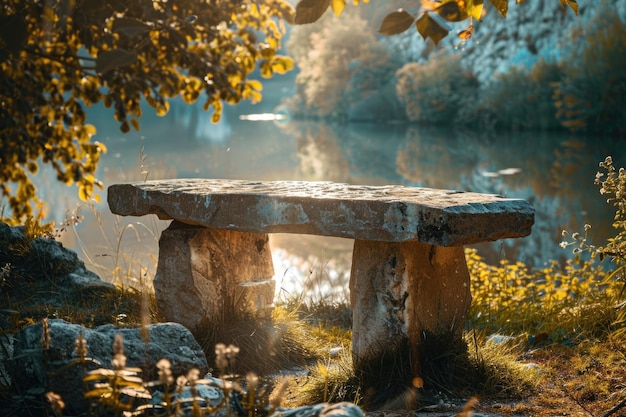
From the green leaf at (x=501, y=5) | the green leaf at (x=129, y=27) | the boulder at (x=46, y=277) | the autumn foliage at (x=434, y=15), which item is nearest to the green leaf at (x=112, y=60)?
the green leaf at (x=129, y=27)

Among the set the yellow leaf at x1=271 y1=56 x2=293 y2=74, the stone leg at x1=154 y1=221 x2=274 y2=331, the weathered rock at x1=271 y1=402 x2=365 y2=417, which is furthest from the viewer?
the yellow leaf at x1=271 y1=56 x2=293 y2=74

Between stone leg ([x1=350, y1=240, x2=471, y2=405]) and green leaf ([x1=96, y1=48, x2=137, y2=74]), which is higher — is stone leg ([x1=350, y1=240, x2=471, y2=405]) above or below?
below

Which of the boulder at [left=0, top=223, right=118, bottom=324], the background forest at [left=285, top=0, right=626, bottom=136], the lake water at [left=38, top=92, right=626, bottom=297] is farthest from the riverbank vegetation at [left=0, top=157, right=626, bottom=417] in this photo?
the background forest at [left=285, top=0, right=626, bottom=136]

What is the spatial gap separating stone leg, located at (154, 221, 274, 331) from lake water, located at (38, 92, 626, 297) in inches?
33.2

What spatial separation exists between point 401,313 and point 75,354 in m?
1.72

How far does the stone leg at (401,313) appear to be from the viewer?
12.8 ft

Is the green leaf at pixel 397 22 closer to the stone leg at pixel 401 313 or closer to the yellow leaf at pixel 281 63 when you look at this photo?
Result: the stone leg at pixel 401 313

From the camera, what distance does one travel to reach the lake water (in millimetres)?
10305

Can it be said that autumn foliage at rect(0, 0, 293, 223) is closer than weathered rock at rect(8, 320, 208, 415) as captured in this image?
No

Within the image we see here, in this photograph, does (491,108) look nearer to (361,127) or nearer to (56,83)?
(361,127)

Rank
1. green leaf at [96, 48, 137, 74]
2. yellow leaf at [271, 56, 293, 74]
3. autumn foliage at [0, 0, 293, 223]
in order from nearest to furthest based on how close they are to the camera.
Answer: green leaf at [96, 48, 137, 74] → autumn foliage at [0, 0, 293, 223] → yellow leaf at [271, 56, 293, 74]

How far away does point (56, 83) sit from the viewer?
7668 mm

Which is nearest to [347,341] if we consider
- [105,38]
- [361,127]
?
[105,38]

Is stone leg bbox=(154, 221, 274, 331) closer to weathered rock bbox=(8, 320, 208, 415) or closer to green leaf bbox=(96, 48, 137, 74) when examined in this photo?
green leaf bbox=(96, 48, 137, 74)
